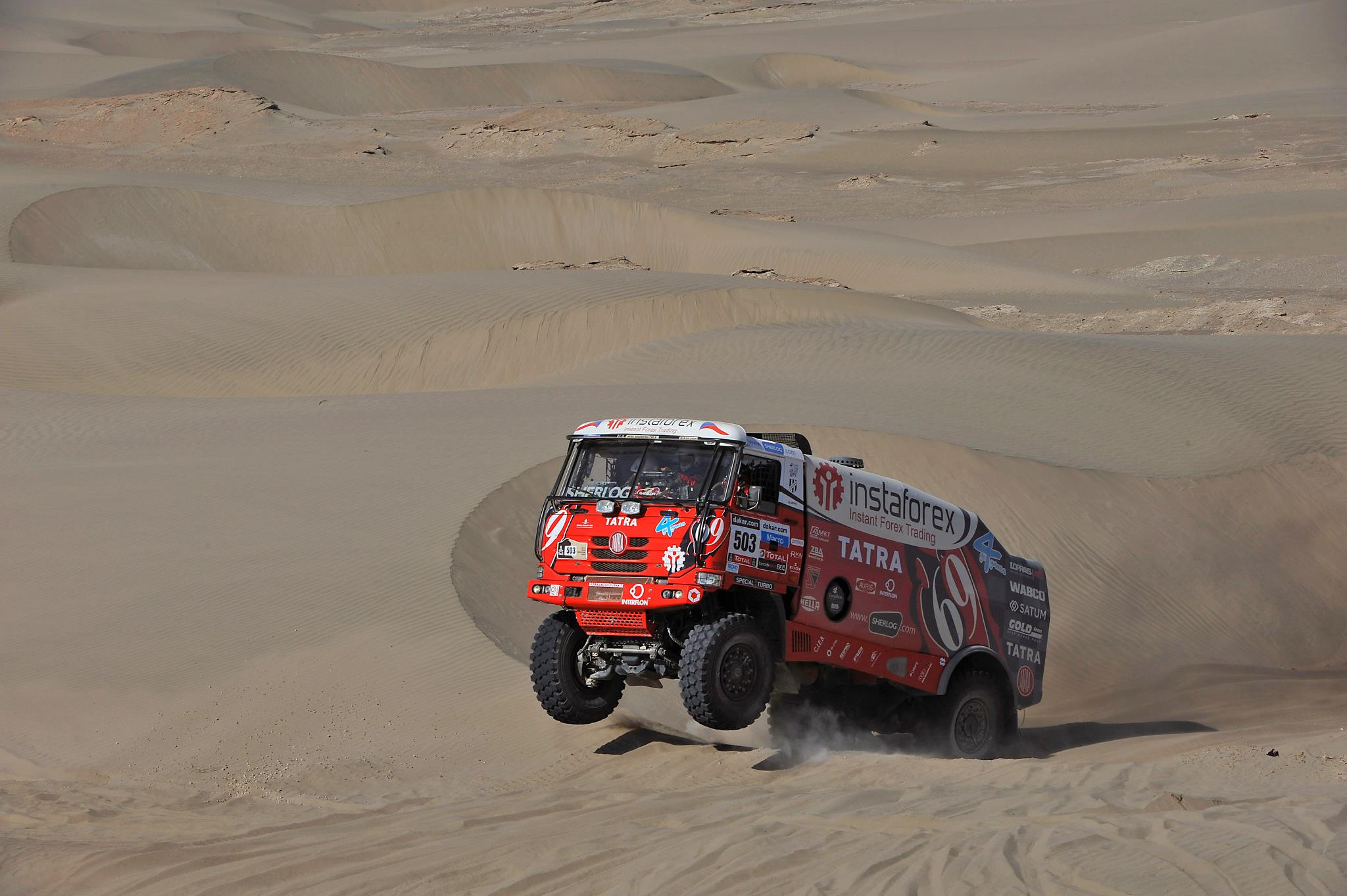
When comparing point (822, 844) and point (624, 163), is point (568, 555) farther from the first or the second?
point (624, 163)

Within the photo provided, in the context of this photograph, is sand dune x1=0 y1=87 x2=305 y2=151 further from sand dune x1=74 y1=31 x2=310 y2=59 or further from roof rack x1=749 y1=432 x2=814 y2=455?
roof rack x1=749 y1=432 x2=814 y2=455

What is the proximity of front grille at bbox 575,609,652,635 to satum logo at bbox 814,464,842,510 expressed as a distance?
182 centimetres

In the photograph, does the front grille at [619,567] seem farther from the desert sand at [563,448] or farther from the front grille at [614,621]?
the desert sand at [563,448]

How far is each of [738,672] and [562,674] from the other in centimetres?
150

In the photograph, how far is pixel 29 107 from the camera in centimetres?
7312

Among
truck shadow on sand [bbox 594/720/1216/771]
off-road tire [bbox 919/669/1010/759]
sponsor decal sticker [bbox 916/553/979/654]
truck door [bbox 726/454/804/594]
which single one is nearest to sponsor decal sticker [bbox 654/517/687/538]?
truck door [bbox 726/454/804/594]

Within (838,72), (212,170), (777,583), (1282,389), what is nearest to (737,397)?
(1282,389)

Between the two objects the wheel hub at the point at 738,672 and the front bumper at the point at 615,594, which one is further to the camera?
the wheel hub at the point at 738,672

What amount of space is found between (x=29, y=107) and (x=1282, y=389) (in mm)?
65617

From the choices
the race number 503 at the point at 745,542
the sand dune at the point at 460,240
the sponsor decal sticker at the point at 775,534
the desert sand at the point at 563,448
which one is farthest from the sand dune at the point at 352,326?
the race number 503 at the point at 745,542

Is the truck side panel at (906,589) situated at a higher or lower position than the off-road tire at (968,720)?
higher

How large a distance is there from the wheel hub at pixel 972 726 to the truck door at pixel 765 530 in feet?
10.2

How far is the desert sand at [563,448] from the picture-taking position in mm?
9602

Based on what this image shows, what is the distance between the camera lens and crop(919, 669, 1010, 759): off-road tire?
13.5 metres
